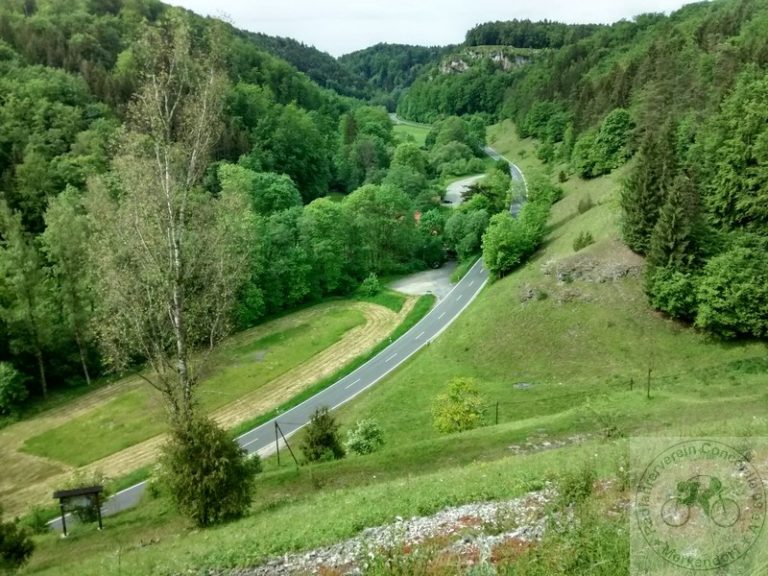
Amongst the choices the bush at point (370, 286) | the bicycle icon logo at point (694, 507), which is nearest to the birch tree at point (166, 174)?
the bicycle icon logo at point (694, 507)

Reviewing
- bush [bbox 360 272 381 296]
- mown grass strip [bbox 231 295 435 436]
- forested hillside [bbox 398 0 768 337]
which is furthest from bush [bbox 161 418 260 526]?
bush [bbox 360 272 381 296]

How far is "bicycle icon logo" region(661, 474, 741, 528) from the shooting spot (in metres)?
8.86

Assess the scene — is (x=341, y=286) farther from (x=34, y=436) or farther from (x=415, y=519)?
(x=415, y=519)

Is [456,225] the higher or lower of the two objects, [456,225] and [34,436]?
the higher

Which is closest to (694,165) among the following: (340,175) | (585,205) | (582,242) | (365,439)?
(582,242)

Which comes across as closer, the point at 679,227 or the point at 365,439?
the point at 365,439

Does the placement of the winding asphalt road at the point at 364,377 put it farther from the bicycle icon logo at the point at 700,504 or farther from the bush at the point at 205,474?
the bicycle icon logo at the point at 700,504

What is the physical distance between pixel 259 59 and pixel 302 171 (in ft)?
178

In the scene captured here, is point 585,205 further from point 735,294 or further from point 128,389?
point 128,389

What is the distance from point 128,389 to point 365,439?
2639 cm

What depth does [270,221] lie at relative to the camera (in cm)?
6053

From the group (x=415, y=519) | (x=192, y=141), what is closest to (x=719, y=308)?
(x=415, y=519)

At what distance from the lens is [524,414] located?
30.8 metres

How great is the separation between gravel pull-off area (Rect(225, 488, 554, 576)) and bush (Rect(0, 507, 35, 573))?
8.15 meters
